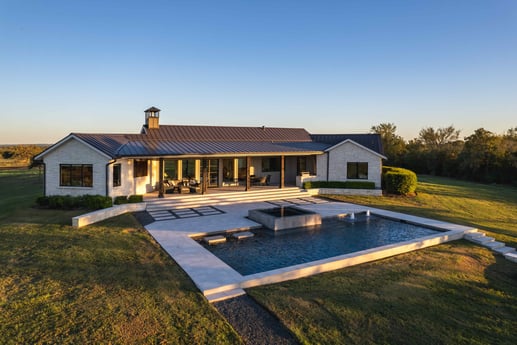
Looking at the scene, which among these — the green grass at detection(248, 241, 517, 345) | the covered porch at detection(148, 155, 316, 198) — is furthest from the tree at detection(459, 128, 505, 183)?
the green grass at detection(248, 241, 517, 345)

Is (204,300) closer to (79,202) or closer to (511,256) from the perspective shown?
(511,256)

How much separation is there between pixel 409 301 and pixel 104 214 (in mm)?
12762

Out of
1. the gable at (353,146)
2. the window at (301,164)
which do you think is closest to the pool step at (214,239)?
the gable at (353,146)

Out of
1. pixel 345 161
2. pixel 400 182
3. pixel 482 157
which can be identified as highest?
pixel 482 157

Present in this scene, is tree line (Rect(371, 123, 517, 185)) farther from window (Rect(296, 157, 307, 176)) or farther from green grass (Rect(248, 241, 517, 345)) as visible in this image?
green grass (Rect(248, 241, 517, 345))

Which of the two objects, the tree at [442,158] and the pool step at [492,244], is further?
the tree at [442,158]

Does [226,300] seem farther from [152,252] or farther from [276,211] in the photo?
[276,211]

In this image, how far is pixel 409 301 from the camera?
688cm

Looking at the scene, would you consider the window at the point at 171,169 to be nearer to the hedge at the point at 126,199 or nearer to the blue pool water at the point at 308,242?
the hedge at the point at 126,199

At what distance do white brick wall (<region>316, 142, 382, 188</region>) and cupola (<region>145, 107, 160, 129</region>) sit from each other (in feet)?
41.1

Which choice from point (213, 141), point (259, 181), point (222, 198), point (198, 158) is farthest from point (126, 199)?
point (259, 181)

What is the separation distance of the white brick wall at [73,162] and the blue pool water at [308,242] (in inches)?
346

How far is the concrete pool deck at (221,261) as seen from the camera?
7.63 meters

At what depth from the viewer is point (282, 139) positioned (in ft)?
90.6
